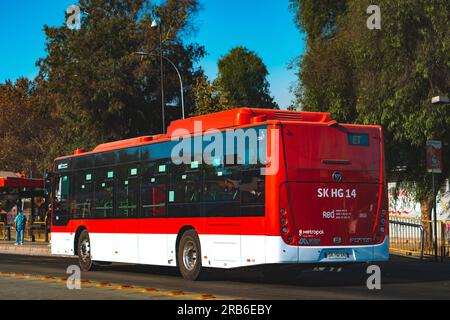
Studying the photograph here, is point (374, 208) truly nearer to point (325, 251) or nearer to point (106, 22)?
point (325, 251)

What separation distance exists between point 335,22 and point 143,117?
23483mm

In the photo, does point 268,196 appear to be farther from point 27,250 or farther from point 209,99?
point 209,99

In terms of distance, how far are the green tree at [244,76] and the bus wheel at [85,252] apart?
2649 inches

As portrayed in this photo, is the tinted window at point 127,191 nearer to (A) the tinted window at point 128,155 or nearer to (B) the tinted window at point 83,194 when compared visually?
(A) the tinted window at point 128,155

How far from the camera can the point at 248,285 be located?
52.9ft

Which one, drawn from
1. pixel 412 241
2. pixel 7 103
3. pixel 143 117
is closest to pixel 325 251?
pixel 412 241

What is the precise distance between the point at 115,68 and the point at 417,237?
2971cm

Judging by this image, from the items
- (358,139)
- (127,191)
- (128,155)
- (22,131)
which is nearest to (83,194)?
(127,191)

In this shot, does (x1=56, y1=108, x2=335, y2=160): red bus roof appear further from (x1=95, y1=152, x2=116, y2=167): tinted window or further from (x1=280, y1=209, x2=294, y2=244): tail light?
(x1=95, y1=152, x2=116, y2=167): tinted window

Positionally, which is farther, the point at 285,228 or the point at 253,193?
the point at 253,193

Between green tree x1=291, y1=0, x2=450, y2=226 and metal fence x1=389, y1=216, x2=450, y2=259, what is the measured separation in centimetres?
266

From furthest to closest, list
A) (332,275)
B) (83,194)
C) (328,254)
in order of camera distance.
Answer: (83,194), (332,275), (328,254)

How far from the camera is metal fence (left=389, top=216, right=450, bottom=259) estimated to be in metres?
26.3

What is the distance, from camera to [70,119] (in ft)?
184
